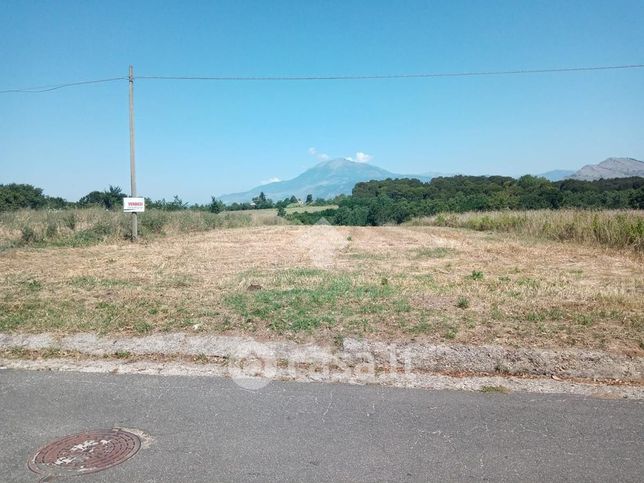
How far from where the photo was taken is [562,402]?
160 inches

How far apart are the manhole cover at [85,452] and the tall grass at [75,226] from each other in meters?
14.6

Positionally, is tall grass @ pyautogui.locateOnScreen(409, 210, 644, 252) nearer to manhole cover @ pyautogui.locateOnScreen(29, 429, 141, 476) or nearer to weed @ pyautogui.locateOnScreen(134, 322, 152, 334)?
weed @ pyautogui.locateOnScreen(134, 322, 152, 334)

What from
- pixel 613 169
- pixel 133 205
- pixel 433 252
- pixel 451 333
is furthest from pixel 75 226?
pixel 613 169

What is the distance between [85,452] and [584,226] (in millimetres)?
18893

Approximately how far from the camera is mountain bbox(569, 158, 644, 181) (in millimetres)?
40256

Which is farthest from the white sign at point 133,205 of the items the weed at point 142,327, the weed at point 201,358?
the weed at point 201,358

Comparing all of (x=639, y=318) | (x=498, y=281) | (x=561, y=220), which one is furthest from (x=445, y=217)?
(x=639, y=318)

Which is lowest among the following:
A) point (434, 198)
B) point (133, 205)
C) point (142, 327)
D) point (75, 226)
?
point (142, 327)

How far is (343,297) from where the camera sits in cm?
753

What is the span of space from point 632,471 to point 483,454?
0.92 m

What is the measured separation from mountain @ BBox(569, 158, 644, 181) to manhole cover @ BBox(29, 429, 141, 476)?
41075mm

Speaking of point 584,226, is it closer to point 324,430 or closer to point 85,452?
point 324,430

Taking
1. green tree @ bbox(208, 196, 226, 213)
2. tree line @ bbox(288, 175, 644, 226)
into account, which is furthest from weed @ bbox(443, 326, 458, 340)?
green tree @ bbox(208, 196, 226, 213)

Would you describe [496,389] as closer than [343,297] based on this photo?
Yes
